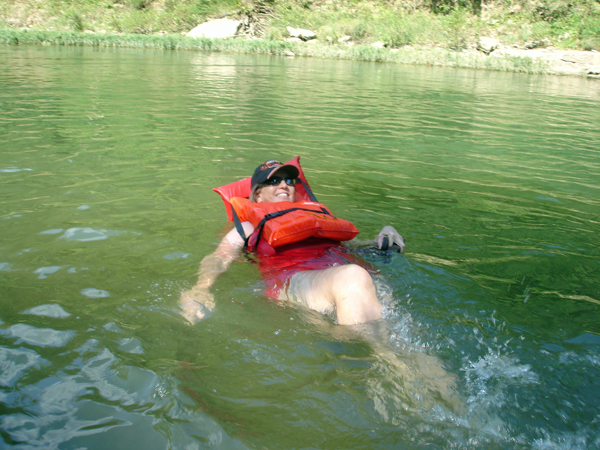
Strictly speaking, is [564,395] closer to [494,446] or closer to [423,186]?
[494,446]

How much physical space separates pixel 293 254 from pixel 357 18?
34837mm

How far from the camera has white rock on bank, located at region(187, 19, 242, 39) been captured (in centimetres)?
3256

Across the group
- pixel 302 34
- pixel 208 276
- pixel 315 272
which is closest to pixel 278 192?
pixel 208 276

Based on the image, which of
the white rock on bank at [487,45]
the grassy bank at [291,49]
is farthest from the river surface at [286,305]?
the white rock on bank at [487,45]

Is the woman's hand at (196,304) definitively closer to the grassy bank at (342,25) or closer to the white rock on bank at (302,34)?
the grassy bank at (342,25)

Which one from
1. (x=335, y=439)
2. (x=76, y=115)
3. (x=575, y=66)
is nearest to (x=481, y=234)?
(x=335, y=439)

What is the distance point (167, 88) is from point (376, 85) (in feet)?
22.4

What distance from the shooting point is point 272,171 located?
3447mm

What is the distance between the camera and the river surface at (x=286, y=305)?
182 centimetres

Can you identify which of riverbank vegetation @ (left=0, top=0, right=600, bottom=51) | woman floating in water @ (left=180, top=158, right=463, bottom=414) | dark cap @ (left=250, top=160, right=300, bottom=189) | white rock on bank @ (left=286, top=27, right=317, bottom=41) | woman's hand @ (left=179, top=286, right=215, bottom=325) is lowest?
woman's hand @ (left=179, top=286, right=215, bottom=325)

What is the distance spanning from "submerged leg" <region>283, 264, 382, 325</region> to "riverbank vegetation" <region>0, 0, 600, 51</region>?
29439 mm

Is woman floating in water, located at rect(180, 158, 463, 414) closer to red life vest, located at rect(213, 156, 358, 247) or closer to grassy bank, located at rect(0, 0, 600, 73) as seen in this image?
red life vest, located at rect(213, 156, 358, 247)

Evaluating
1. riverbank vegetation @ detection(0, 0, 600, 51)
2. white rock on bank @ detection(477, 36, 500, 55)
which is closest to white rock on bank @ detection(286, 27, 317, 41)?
riverbank vegetation @ detection(0, 0, 600, 51)

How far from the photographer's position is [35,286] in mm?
2820
